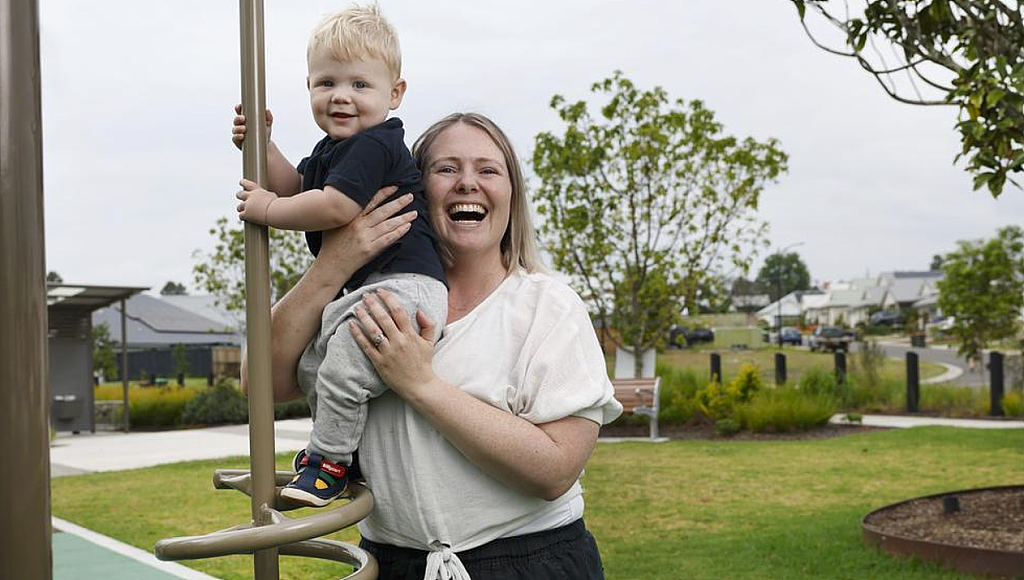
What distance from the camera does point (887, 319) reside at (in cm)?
7256

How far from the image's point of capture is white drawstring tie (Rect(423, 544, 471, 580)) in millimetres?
1983

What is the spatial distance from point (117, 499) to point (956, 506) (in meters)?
7.78

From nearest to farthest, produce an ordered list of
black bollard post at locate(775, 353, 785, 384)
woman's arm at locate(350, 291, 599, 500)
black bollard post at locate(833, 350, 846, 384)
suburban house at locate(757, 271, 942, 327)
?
woman's arm at locate(350, 291, 599, 500) → black bollard post at locate(833, 350, 846, 384) → black bollard post at locate(775, 353, 785, 384) → suburban house at locate(757, 271, 942, 327)

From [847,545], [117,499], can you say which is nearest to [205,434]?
[117,499]

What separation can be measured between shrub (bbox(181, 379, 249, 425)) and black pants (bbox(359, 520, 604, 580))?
18606 millimetres

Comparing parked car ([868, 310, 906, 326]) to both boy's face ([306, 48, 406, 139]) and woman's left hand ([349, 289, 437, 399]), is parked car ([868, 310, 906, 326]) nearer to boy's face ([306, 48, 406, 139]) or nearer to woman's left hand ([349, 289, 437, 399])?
boy's face ([306, 48, 406, 139])

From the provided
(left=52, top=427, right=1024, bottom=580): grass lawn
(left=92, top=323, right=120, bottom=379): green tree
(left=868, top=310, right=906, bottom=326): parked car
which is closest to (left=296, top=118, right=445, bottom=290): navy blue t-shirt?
(left=52, top=427, right=1024, bottom=580): grass lawn

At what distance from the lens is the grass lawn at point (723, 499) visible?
6641mm

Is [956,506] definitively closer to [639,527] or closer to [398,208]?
[639,527]

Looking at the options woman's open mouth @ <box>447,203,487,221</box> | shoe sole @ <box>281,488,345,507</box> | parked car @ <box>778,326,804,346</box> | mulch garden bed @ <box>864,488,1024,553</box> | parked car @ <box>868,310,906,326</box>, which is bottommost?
parked car @ <box>778,326,804,346</box>

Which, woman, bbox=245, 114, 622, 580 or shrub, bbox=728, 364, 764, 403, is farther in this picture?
shrub, bbox=728, 364, 764, 403

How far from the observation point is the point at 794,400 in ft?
49.0

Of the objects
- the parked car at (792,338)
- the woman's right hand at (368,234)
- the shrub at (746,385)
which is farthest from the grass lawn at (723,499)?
the parked car at (792,338)

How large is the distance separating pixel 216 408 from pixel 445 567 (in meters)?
19.1
